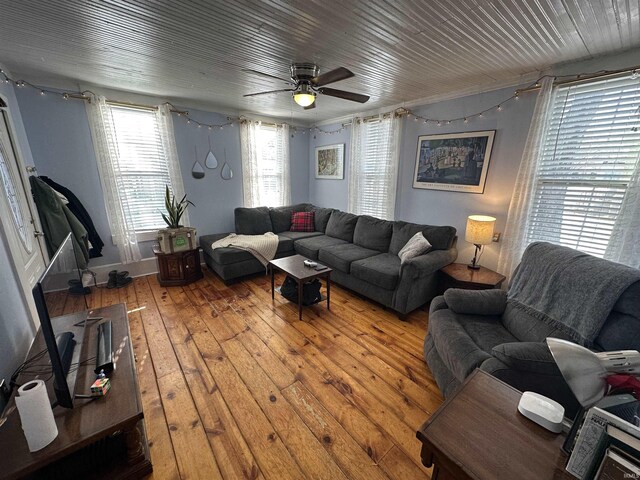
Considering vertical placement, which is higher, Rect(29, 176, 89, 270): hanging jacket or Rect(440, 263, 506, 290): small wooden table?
Rect(29, 176, 89, 270): hanging jacket

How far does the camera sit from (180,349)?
222cm

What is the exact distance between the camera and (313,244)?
380cm

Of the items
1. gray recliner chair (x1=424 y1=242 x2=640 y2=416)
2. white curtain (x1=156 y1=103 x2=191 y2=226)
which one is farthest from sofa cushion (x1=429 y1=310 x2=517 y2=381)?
white curtain (x1=156 y1=103 x2=191 y2=226)

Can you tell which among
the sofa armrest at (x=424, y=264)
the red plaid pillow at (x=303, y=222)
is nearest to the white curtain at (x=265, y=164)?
the red plaid pillow at (x=303, y=222)

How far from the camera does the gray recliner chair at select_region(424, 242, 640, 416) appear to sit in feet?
4.33

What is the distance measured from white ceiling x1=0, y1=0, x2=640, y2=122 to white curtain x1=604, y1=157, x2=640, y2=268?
108cm

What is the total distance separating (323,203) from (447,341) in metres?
3.83

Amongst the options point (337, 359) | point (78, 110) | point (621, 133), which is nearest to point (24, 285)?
point (337, 359)

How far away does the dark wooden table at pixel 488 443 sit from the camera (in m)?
0.75

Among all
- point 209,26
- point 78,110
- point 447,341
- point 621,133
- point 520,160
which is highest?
point 209,26

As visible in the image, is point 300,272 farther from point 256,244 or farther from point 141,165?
point 141,165

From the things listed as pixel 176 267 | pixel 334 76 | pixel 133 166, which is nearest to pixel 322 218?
pixel 176 267

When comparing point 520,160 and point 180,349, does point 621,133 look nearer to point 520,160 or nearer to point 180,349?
point 520,160

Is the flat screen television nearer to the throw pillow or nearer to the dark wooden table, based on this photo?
the dark wooden table
